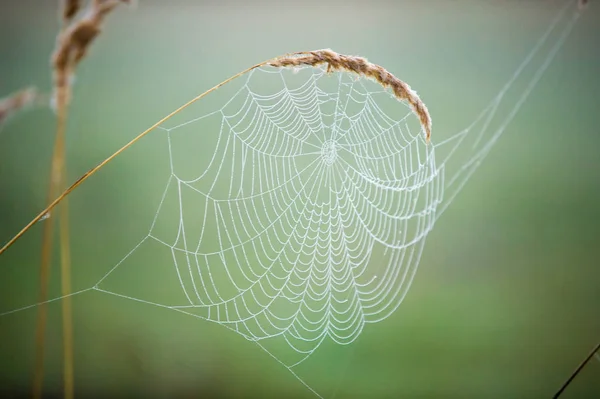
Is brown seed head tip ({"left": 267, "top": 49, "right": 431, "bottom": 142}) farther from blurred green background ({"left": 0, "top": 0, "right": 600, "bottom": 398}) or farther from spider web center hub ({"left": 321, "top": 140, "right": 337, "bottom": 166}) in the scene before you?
blurred green background ({"left": 0, "top": 0, "right": 600, "bottom": 398})

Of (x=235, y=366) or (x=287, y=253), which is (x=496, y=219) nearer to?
(x=287, y=253)

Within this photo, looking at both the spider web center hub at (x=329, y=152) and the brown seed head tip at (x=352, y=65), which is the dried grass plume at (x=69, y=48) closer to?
the brown seed head tip at (x=352, y=65)

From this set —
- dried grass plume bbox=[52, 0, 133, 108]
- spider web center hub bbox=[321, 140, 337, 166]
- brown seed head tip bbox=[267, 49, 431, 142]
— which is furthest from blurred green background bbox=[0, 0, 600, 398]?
dried grass plume bbox=[52, 0, 133, 108]

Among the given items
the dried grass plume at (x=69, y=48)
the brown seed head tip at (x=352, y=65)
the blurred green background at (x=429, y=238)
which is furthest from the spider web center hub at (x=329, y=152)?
the dried grass plume at (x=69, y=48)

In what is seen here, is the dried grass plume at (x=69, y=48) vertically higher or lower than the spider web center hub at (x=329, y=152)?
lower

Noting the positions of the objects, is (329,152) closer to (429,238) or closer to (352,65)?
(429,238)

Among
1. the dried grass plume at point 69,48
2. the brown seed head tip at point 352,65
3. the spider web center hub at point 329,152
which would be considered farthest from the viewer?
the spider web center hub at point 329,152

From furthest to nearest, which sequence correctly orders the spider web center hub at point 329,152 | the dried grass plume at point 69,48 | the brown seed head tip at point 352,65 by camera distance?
the spider web center hub at point 329,152 → the brown seed head tip at point 352,65 → the dried grass plume at point 69,48
